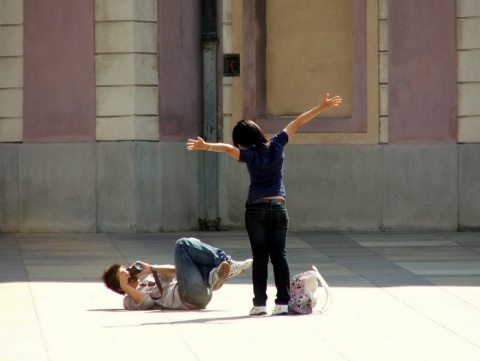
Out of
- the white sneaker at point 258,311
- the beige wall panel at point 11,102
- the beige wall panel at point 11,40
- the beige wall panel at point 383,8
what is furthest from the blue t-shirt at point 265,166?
the beige wall panel at point 11,40

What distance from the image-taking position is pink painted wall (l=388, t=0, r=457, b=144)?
18359 millimetres

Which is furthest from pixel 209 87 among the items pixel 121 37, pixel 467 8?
pixel 467 8

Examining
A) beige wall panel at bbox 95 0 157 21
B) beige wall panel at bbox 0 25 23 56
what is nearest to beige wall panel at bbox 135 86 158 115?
beige wall panel at bbox 95 0 157 21

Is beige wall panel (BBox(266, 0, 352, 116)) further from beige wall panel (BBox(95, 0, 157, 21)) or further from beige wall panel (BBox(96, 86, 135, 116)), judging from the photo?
beige wall panel (BBox(96, 86, 135, 116))

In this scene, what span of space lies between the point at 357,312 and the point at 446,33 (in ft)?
27.4

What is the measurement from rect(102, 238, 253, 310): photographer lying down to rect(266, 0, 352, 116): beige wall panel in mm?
7641

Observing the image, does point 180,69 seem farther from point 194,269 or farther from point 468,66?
point 194,269

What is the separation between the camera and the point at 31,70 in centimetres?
1809

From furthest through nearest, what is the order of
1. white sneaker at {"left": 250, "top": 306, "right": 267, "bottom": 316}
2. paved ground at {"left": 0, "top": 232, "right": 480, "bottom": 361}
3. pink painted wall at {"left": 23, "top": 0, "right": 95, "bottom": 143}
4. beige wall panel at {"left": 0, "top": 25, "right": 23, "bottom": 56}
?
beige wall panel at {"left": 0, "top": 25, "right": 23, "bottom": 56}
pink painted wall at {"left": 23, "top": 0, "right": 95, "bottom": 143}
white sneaker at {"left": 250, "top": 306, "right": 267, "bottom": 316}
paved ground at {"left": 0, "top": 232, "right": 480, "bottom": 361}

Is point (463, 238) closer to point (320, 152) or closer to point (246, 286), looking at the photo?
point (320, 152)

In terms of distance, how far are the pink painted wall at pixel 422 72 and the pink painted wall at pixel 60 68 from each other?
14.0ft

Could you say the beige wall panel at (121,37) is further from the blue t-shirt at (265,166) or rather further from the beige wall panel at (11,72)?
the blue t-shirt at (265,166)

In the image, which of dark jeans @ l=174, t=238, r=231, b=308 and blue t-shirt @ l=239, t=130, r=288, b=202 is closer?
blue t-shirt @ l=239, t=130, r=288, b=202

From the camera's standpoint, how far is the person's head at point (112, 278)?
1109cm
